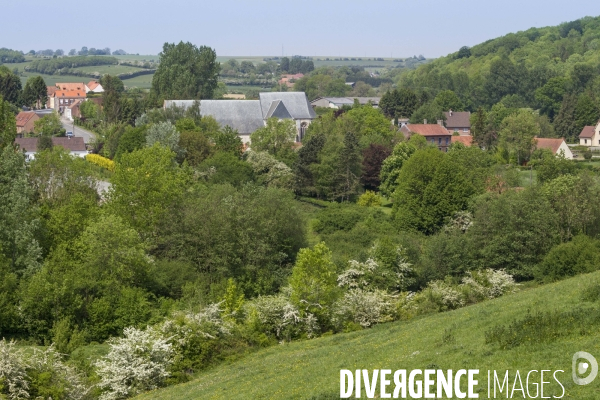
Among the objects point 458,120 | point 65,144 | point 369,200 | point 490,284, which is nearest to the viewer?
point 490,284

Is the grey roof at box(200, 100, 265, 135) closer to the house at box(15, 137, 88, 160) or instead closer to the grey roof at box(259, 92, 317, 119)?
the grey roof at box(259, 92, 317, 119)

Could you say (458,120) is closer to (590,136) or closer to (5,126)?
(590,136)

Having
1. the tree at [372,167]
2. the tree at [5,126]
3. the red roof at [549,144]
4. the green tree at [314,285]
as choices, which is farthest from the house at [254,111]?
the green tree at [314,285]

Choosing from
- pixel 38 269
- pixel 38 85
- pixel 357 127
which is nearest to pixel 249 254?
pixel 38 269

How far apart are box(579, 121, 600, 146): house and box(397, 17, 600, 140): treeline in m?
7.01

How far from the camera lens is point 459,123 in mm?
98938

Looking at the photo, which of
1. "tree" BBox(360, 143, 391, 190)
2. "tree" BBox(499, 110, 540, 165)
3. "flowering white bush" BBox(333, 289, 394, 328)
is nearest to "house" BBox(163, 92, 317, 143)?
"tree" BBox(360, 143, 391, 190)

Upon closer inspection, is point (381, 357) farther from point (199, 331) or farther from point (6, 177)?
point (6, 177)

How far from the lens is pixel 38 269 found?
33344mm

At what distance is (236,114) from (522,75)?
70856 millimetres

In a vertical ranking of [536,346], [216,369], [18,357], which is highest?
[536,346]

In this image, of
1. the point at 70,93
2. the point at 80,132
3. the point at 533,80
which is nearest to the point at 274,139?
the point at 80,132

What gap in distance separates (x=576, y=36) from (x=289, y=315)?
626ft

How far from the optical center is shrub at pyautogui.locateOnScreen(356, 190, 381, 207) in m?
58.1
